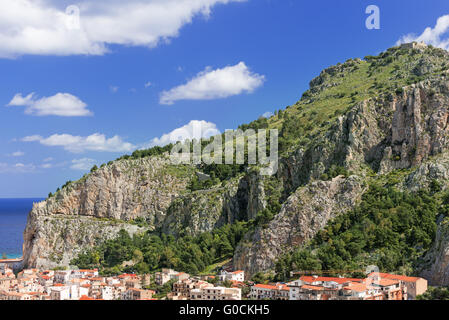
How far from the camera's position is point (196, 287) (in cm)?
5294

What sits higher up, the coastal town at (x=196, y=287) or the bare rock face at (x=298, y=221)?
the bare rock face at (x=298, y=221)

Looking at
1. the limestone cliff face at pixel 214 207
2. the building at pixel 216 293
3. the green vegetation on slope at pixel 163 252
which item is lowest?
the building at pixel 216 293

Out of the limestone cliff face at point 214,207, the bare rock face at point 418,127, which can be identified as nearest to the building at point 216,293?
the limestone cliff face at point 214,207

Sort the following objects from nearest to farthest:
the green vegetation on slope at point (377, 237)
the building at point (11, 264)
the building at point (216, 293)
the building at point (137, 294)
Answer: the building at point (216, 293)
the green vegetation on slope at point (377, 237)
the building at point (137, 294)
the building at point (11, 264)

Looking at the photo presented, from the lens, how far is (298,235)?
195 ft

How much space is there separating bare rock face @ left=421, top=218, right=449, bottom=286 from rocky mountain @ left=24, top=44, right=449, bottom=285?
0.13 metres

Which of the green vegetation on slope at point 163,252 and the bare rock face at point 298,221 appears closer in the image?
the bare rock face at point 298,221

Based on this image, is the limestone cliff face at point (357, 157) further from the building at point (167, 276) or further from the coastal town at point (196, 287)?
the coastal town at point (196, 287)

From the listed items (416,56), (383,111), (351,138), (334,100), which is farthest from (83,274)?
(416,56)

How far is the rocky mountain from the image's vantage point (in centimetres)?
6025

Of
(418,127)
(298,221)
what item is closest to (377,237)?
(298,221)

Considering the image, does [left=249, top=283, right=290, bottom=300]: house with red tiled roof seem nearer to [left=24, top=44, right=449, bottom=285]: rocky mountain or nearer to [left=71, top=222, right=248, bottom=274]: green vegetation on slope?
[left=24, top=44, right=449, bottom=285]: rocky mountain

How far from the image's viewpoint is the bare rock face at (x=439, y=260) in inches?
1736

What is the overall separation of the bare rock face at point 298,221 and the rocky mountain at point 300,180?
123mm
